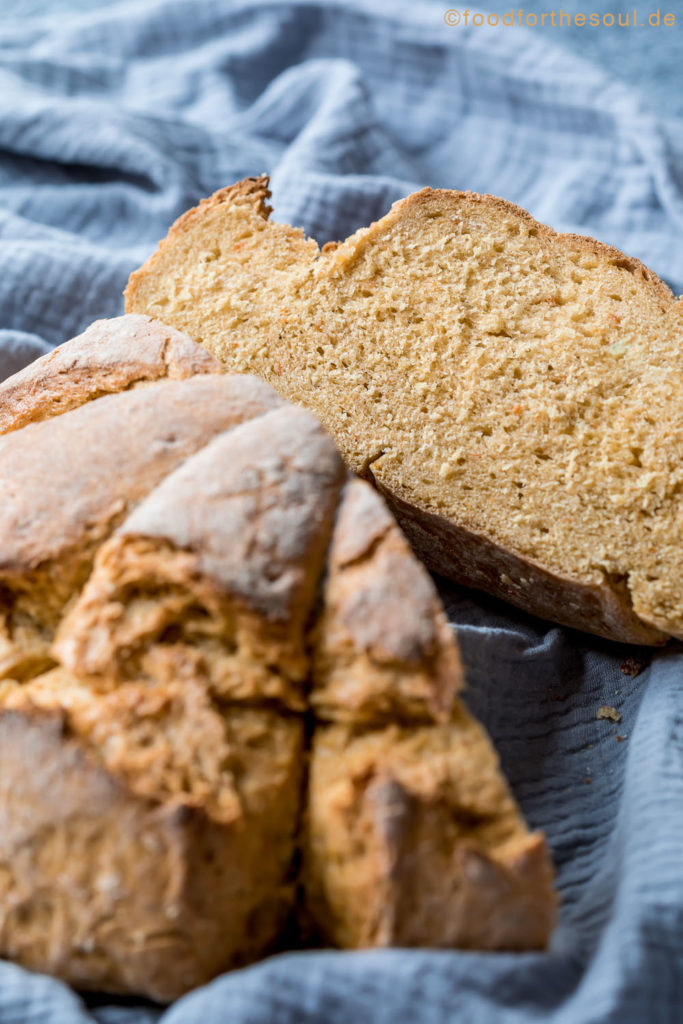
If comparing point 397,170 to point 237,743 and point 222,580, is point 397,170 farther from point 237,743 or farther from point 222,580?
point 237,743

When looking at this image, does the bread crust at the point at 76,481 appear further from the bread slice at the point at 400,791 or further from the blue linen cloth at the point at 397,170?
the blue linen cloth at the point at 397,170

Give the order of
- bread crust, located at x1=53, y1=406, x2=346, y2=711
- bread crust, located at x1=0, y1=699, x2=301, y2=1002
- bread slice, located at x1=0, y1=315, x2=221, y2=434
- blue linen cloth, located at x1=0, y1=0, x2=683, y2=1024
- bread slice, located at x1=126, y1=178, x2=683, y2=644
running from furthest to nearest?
bread slice, located at x1=126, y1=178, x2=683, y2=644, bread slice, located at x1=0, y1=315, x2=221, y2=434, blue linen cloth, located at x1=0, y1=0, x2=683, y2=1024, bread crust, located at x1=53, y1=406, x2=346, y2=711, bread crust, located at x1=0, y1=699, x2=301, y2=1002

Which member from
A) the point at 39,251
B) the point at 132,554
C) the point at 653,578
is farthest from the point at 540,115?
the point at 132,554

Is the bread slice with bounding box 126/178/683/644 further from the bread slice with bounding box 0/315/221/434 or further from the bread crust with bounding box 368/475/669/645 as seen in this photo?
the bread slice with bounding box 0/315/221/434

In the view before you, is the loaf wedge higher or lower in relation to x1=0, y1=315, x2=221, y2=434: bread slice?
lower

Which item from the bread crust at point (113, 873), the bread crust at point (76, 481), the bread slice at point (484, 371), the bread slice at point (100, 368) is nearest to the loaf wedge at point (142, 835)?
the bread crust at point (113, 873)

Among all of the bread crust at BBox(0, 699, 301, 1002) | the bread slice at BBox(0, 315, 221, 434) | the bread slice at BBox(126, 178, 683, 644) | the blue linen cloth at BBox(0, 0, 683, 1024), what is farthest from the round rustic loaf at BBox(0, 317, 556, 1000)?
the bread slice at BBox(126, 178, 683, 644)

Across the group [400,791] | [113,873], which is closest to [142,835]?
[113,873]
